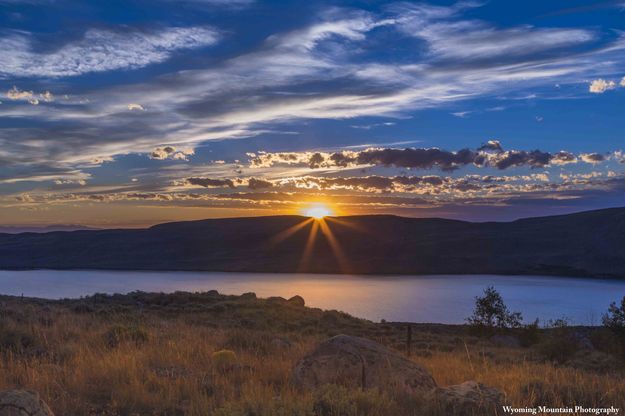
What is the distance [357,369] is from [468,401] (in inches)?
77.9

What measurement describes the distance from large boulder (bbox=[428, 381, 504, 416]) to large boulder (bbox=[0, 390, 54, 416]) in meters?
3.72

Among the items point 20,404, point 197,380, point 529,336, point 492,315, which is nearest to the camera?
point 20,404

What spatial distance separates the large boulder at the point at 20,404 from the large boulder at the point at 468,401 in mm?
3724

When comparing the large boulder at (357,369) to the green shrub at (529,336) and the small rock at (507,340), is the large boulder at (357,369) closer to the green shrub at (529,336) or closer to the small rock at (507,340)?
the small rock at (507,340)

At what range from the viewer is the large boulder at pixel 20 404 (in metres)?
3.95

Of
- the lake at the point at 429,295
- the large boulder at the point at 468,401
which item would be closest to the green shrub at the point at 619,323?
the lake at the point at 429,295

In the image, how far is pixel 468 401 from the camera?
17.4 feet

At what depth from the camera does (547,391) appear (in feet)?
21.2

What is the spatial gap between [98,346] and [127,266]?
201 meters

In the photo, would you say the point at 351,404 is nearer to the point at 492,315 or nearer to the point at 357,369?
the point at 357,369

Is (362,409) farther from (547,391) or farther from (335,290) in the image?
(335,290)

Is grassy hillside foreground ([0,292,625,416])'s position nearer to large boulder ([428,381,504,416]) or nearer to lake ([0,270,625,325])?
large boulder ([428,381,504,416])

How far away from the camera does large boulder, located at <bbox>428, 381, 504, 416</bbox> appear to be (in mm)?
5250

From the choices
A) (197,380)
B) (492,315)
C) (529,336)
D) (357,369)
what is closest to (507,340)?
(529,336)
